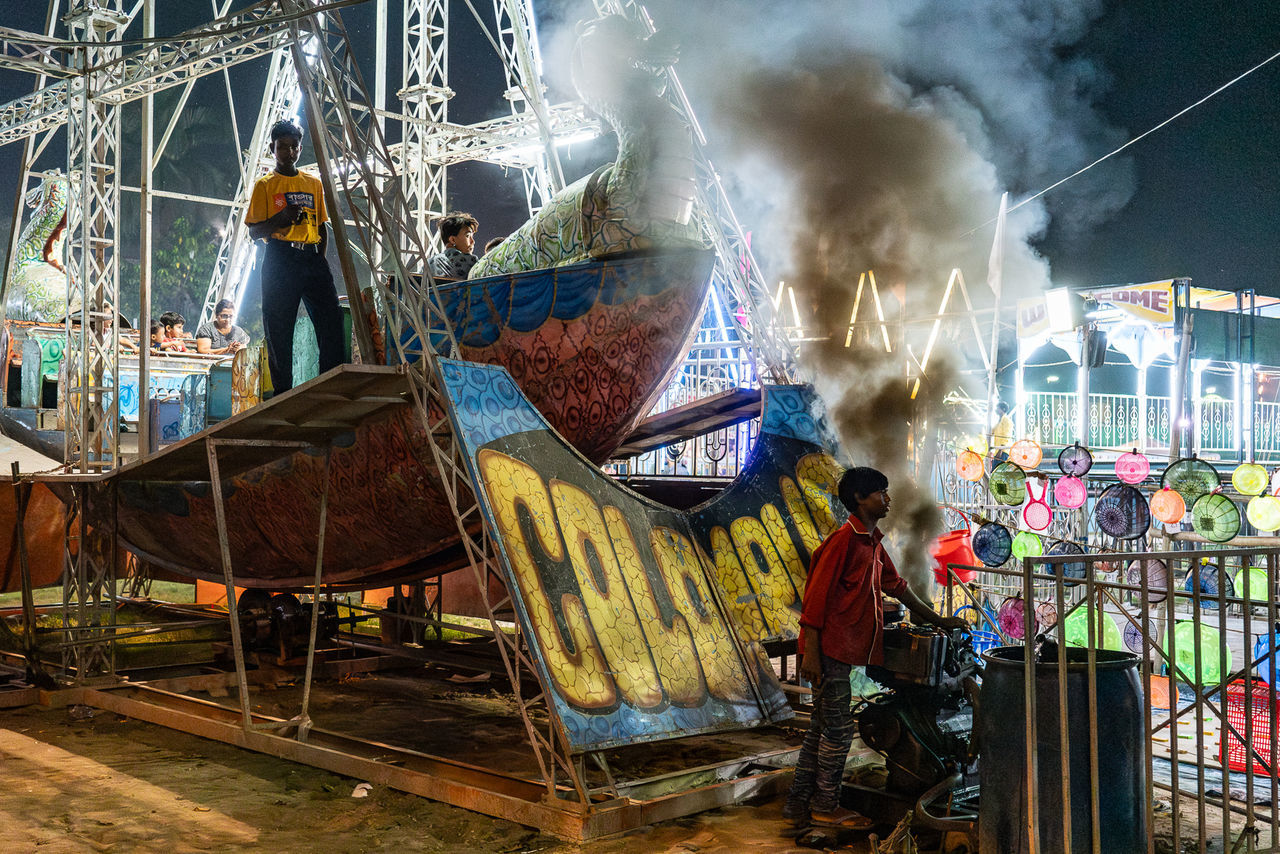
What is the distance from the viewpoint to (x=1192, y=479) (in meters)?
9.37

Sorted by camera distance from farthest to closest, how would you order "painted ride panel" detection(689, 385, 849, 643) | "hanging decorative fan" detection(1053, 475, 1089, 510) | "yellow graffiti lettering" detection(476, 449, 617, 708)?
"hanging decorative fan" detection(1053, 475, 1089, 510)
"painted ride panel" detection(689, 385, 849, 643)
"yellow graffiti lettering" detection(476, 449, 617, 708)

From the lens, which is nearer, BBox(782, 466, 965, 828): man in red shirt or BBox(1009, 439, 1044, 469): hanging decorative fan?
BBox(782, 466, 965, 828): man in red shirt

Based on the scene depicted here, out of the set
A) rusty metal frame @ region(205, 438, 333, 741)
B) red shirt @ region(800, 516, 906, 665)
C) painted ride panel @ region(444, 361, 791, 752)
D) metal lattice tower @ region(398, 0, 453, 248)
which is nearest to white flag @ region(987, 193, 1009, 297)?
metal lattice tower @ region(398, 0, 453, 248)

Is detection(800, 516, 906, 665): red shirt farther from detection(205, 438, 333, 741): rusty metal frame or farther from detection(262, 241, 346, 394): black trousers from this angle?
detection(262, 241, 346, 394): black trousers

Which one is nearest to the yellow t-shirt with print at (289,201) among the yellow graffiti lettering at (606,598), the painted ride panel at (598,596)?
the painted ride panel at (598,596)

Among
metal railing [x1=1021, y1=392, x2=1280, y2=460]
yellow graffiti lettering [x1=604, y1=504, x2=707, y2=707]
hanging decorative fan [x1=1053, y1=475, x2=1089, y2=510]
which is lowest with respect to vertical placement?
yellow graffiti lettering [x1=604, y1=504, x2=707, y2=707]

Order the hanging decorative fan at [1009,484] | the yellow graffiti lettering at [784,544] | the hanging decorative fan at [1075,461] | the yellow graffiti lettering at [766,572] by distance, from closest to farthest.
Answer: the yellow graffiti lettering at [766,572] → the yellow graffiti lettering at [784,544] → the hanging decorative fan at [1075,461] → the hanging decorative fan at [1009,484]

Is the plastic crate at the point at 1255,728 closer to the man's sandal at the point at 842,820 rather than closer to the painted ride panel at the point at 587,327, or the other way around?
the man's sandal at the point at 842,820

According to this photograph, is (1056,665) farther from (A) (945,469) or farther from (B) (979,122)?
(B) (979,122)

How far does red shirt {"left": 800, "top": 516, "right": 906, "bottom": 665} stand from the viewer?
552cm

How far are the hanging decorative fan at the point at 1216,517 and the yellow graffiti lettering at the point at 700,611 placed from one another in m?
4.73

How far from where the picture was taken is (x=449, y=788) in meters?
6.03

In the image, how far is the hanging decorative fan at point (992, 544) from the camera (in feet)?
32.9

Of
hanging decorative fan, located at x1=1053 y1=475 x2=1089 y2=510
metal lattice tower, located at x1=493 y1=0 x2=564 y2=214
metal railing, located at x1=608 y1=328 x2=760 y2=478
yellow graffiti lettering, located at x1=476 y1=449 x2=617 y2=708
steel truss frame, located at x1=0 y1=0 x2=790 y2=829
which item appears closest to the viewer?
yellow graffiti lettering, located at x1=476 y1=449 x2=617 y2=708
